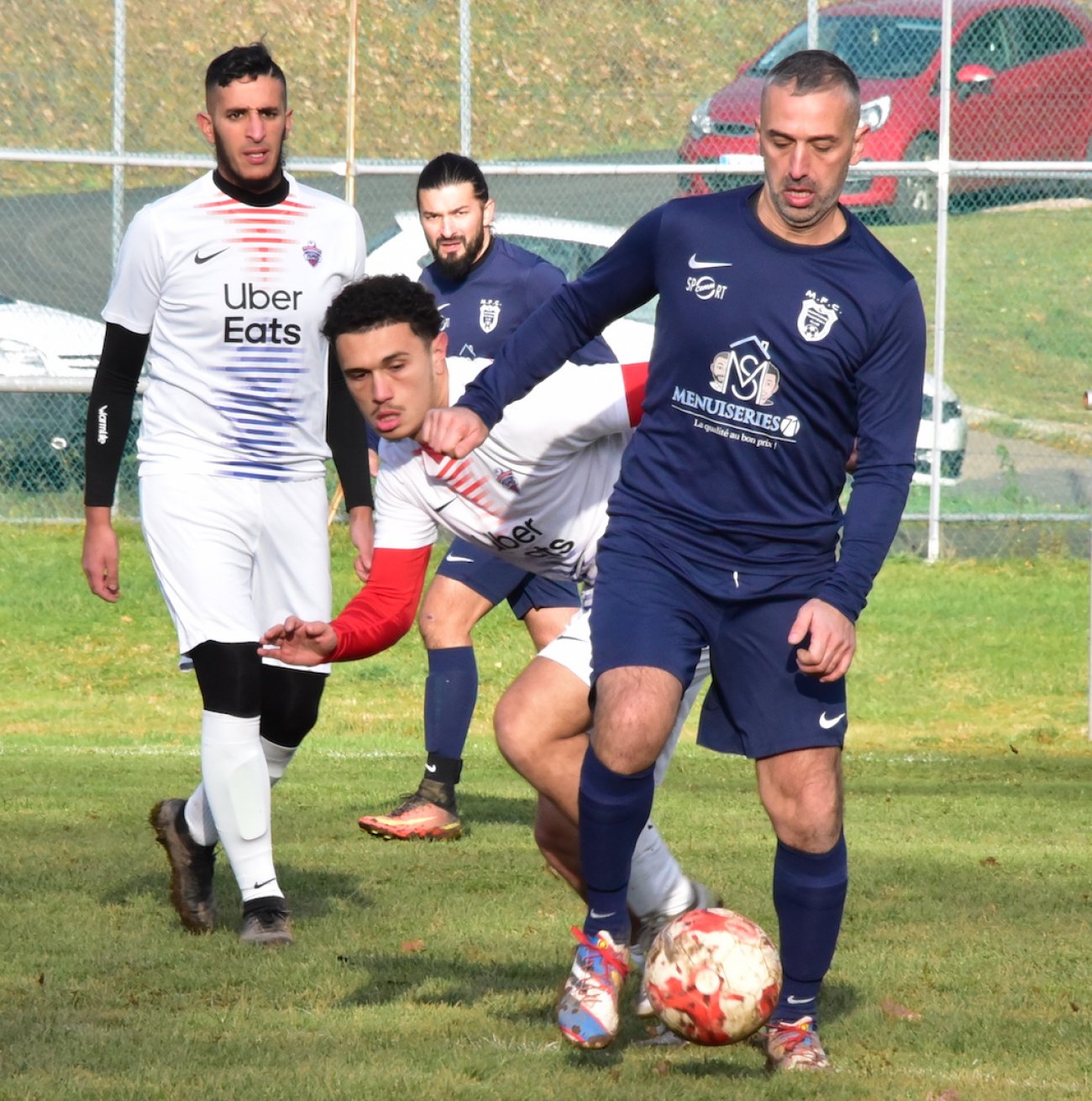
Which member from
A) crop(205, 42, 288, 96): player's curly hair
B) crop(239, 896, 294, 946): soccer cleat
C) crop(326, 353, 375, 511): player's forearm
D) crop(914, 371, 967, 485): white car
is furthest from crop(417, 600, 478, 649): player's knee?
crop(914, 371, 967, 485): white car

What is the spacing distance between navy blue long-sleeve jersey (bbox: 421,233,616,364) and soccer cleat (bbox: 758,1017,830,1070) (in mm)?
4050

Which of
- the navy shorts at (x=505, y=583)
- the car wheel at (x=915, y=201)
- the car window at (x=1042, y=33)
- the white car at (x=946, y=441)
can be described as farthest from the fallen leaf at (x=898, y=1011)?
the car window at (x=1042, y=33)

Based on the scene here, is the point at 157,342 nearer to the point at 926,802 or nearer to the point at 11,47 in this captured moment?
the point at 926,802

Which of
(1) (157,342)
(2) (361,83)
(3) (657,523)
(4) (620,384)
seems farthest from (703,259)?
(2) (361,83)

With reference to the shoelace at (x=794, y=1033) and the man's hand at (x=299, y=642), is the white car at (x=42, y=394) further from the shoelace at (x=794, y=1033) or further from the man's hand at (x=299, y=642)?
the shoelace at (x=794, y=1033)

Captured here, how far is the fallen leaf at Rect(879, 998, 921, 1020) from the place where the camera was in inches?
199

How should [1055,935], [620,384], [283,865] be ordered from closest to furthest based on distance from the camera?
1. [620,384]
2. [1055,935]
3. [283,865]

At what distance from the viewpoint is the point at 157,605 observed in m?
13.8

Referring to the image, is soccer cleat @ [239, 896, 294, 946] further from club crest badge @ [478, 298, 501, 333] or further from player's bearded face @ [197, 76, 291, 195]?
club crest badge @ [478, 298, 501, 333]

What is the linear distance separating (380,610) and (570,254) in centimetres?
930

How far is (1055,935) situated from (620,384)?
86.8 inches

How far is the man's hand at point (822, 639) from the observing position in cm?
433

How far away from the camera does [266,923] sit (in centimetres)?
579

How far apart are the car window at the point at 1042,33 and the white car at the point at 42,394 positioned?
7687 millimetres
